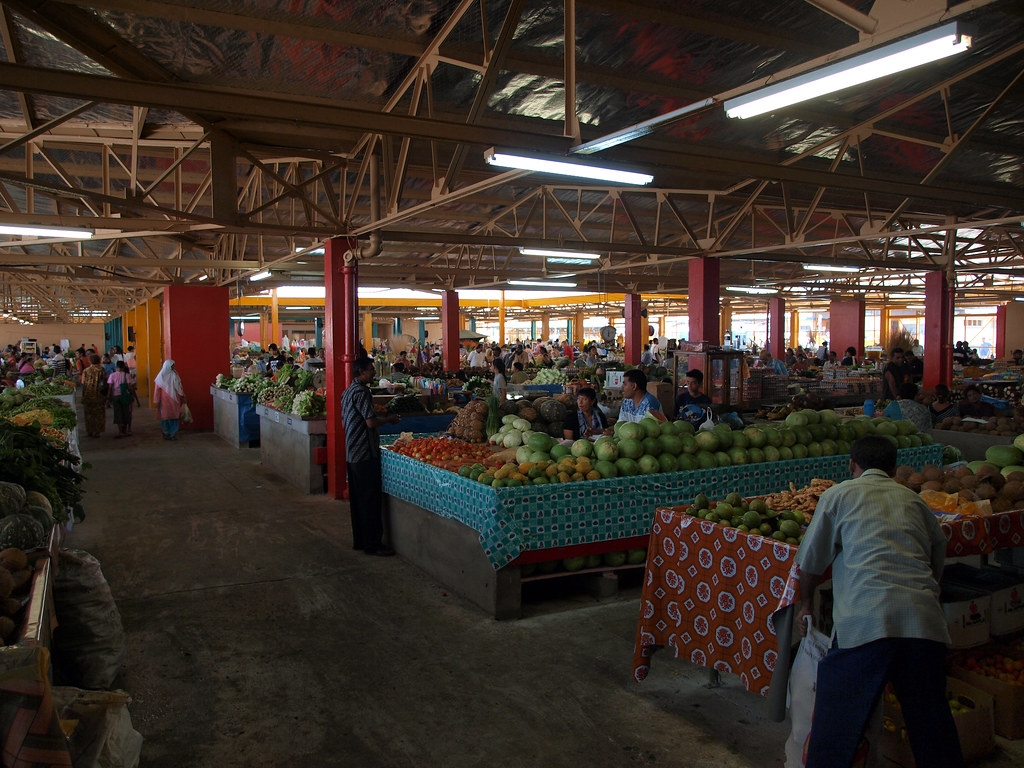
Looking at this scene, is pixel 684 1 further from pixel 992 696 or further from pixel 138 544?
pixel 138 544

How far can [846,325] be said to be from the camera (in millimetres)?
28031

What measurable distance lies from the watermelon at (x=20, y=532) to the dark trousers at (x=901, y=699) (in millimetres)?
3847

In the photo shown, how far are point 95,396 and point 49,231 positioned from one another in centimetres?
806

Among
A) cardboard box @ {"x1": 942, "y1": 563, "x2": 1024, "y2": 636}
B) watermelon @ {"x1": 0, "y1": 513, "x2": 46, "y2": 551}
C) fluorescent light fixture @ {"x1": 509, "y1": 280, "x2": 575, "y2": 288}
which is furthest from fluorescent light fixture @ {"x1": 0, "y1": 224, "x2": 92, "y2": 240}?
fluorescent light fixture @ {"x1": 509, "y1": 280, "x2": 575, "y2": 288}

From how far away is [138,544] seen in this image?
733 cm

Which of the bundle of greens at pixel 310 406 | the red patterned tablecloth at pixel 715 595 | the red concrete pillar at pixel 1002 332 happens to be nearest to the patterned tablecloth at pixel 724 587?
the red patterned tablecloth at pixel 715 595

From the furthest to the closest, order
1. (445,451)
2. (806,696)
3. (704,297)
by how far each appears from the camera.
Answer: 1. (704,297)
2. (445,451)
3. (806,696)

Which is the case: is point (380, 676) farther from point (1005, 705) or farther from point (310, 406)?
point (310, 406)

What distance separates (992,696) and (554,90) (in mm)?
5497

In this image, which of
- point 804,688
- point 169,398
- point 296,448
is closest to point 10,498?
point 804,688

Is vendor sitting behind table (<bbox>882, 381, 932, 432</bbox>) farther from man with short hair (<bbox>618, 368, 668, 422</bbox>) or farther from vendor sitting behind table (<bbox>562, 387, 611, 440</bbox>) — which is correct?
vendor sitting behind table (<bbox>562, 387, 611, 440</bbox>)

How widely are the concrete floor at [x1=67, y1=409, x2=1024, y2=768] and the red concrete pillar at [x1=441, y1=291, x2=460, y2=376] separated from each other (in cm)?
1656

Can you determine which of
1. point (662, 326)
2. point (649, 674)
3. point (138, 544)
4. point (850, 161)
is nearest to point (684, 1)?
point (649, 674)

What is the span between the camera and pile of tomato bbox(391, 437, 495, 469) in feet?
20.4
